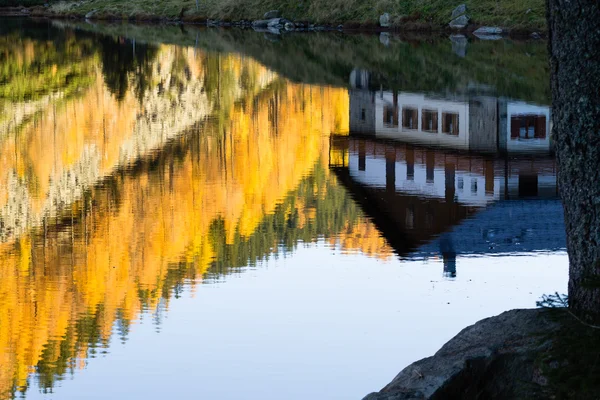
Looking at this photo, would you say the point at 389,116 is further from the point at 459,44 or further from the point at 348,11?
the point at 348,11

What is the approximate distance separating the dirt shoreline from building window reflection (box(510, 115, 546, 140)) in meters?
34.4

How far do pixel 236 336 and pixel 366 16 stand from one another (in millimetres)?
75046

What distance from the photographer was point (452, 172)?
2878 cm

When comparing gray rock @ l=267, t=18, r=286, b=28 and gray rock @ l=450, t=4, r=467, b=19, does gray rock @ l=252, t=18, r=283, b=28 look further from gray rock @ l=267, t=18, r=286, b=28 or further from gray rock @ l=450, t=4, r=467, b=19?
gray rock @ l=450, t=4, r=467, b=19

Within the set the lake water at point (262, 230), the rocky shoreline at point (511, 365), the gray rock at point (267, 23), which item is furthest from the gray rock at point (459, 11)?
the rocky shoreline at point (511, 365)

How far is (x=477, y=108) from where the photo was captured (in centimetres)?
3934

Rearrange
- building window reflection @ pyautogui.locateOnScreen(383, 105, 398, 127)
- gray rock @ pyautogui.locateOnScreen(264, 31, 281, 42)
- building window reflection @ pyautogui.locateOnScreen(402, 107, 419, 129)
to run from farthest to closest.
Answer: gray rock @ pyautogui.locateOnScreen(264, 31, 281, 42) < building window reflection @ pyautogui.locateOnScreen(383, 105, 398, 127) < building window reflection @ pyautogui.locateOnScreen(402, 107, 419, 129)

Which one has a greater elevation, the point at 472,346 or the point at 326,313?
the point at 472,346

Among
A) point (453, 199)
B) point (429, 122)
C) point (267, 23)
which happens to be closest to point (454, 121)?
point (429, 122)

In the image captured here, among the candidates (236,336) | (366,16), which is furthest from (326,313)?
(366,16)

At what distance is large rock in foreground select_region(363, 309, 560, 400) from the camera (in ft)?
29.0

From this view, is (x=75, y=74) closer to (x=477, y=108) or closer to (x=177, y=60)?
(x=177, y=60)

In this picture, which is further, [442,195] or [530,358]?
[442,195]

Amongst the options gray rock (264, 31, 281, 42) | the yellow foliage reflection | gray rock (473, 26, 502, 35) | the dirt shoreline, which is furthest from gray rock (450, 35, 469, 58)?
the yellow foliage reflection
